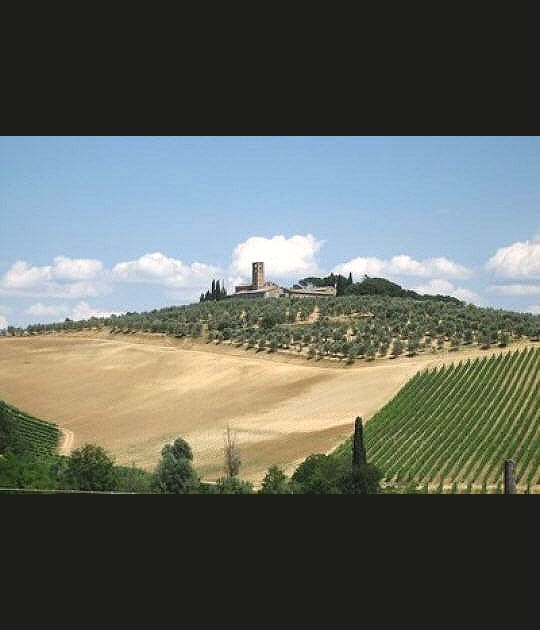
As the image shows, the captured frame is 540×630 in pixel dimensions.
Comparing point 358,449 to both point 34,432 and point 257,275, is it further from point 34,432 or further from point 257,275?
point 257,275

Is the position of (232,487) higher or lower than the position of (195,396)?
lower

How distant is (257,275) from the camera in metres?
67.3

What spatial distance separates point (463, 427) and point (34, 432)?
14.6 m

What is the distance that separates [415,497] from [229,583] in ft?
2.73

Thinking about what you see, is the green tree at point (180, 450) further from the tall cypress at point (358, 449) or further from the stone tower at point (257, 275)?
the stone tower at point (257, 275)

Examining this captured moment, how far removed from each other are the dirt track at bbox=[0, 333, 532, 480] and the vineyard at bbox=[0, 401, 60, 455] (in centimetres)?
53

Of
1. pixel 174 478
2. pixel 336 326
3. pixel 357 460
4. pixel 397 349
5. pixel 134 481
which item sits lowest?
pixel 134 481

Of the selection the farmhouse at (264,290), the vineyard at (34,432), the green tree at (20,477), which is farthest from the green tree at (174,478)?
the farmhouse at (264,290)

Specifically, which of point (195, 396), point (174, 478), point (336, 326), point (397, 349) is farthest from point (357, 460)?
point (336, 326)

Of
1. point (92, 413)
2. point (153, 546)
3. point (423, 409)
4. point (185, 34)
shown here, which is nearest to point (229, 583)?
point (153, 546)

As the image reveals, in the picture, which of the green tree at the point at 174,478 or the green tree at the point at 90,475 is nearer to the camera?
the green tree at the point at 90,475

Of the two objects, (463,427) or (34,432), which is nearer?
(463,427)

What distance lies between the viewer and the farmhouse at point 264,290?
6369cm

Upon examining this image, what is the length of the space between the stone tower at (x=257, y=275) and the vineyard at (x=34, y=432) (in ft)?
122
